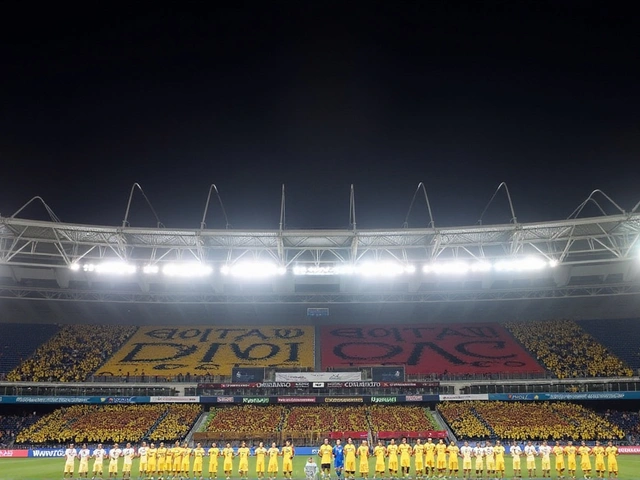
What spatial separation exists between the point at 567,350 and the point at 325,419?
2305 cm

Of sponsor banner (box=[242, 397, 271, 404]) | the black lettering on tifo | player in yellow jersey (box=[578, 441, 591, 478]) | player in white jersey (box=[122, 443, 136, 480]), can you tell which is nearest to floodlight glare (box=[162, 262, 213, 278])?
sponsor banner (box=[242, 397, 271, 404])

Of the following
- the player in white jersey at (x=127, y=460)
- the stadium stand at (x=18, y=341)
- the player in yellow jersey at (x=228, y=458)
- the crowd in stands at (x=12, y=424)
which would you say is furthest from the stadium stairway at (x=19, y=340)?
the player in yellow jersey at (x=228, y=458)

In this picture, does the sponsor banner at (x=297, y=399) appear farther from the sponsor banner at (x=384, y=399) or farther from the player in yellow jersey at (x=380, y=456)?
the player in yellow jersey at (x=380, y=456)

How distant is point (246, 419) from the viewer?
126 ft

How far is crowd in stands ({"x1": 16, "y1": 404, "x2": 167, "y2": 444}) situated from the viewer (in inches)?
1403

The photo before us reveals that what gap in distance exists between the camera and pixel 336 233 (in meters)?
34.1

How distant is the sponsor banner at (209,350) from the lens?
44188 millimetres

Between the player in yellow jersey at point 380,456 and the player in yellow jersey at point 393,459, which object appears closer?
the player in yellow jersey at point 380,456

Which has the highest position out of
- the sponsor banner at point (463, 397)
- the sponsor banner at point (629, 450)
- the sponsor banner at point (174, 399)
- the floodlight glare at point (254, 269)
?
the floodlight glare at point (254, 269)

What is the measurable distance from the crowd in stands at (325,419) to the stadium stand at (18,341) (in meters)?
24.0

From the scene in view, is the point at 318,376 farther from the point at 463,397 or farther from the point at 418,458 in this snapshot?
the point at 418,458

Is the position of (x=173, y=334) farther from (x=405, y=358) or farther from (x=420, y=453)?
(x=420, y=453)

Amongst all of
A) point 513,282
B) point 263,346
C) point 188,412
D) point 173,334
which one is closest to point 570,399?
point 513,282

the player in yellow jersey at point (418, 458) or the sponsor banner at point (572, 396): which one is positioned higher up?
the sponsor banner at point (572, 396)
